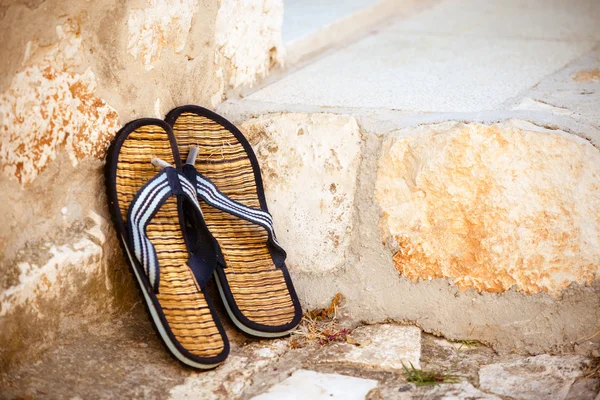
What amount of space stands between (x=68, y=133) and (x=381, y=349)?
2.55 ft

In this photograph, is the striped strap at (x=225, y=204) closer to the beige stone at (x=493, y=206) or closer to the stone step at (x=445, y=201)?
the stone step at (x=445, y=201)

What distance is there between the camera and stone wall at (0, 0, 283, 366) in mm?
1201

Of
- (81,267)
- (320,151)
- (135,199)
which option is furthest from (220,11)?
(81,267)

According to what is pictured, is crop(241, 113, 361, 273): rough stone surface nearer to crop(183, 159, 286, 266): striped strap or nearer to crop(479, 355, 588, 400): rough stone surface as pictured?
crop(183, 159, 286, 266): striped strap

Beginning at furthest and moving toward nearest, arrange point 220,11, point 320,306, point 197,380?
1. point 220,11
2. point 320,306
3. point 197,380

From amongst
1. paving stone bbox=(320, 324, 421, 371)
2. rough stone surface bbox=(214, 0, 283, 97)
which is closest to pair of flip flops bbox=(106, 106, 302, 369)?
paving stone bbox=(320, 324, 421, 371)

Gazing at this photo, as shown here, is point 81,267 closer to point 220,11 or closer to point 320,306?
point 320,306

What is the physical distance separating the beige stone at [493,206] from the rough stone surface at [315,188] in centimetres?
10

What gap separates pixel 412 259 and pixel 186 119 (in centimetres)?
63

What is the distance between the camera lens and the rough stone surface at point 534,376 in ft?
4.25

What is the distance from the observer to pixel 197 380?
128 cm

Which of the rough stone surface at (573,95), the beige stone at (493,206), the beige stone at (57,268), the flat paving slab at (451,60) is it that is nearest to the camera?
the beige stone at (57,268)

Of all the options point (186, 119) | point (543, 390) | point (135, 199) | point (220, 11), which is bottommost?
point (543, 390)

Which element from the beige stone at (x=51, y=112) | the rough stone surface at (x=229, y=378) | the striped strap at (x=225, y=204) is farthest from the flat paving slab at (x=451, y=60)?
the rough stone surface at (x=229, y=378)
